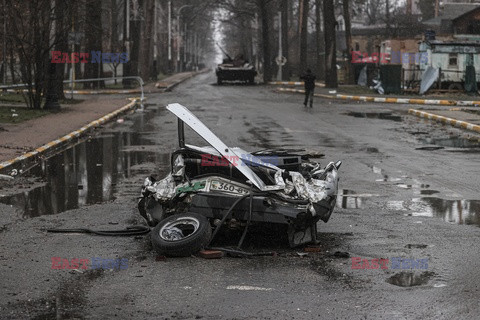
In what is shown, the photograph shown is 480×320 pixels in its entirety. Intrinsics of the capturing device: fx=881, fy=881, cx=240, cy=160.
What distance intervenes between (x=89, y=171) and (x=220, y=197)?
6729 mm

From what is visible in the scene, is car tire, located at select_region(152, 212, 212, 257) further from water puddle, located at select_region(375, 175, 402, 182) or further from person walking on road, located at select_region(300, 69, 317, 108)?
person walking on road, located at select_region(300, 69, 317, 108)

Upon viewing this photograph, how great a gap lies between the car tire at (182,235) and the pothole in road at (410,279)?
1.89 m

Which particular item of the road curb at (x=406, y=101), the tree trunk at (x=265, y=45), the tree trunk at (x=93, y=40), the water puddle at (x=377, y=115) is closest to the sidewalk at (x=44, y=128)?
the water puddle at (x=377, y=115)

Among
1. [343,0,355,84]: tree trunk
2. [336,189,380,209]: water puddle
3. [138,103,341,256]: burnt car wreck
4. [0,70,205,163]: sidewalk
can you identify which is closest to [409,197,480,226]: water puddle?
[336,189,380,209]: water puddle

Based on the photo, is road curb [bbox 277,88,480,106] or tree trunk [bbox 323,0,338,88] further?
tree trunk [bbox 323,0,338,88]

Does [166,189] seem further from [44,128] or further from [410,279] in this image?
[44,128]

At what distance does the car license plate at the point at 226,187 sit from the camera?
886 centimetres

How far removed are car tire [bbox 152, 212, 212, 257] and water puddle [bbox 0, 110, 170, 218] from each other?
278 cm

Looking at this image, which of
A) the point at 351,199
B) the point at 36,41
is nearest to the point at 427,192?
the point at 351,199

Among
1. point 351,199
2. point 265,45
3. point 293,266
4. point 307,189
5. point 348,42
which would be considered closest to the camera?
point 293,266

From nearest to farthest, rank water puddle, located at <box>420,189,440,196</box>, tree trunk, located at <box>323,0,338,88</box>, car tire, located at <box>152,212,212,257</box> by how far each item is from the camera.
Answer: car tire, located at <box>152,212,212,257</box>
water puddle, located at <box>420,189,440,196</box>
tree trunk, located at <box>323,0,338,88</box>

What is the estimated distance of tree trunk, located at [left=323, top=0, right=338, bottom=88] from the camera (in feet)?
162

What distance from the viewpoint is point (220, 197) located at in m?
8.82

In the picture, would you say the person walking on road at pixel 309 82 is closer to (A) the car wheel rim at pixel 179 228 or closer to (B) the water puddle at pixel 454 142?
(B) the water puddle at pixel 454 142
